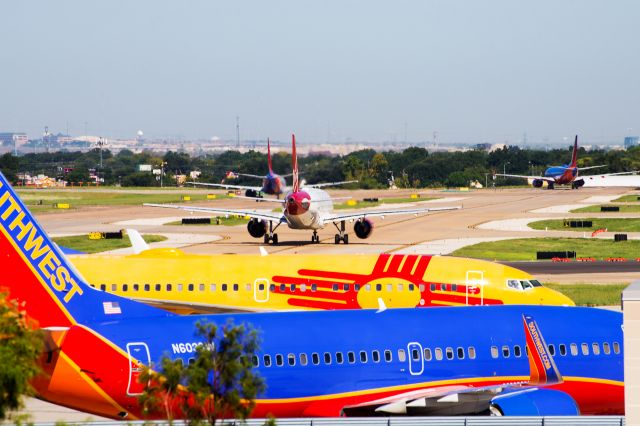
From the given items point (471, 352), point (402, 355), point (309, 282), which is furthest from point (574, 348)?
point (309, 282)

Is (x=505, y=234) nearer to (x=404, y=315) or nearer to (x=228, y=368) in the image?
(x=404, y=315)

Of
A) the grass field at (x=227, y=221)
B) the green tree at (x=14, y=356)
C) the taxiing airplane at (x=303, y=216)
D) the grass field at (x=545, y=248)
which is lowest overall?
the grass field at (x=227, y=221)

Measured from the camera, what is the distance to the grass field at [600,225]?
12788cm

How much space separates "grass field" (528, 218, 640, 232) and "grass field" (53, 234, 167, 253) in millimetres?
41126

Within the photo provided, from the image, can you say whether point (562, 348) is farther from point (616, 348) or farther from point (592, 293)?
point (592, 293)

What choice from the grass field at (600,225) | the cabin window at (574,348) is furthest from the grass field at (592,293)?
the grass field at (600,225)

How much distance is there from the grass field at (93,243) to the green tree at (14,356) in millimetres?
82862

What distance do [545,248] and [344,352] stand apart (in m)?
73.8

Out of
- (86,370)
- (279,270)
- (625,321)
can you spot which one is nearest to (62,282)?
(86,370)

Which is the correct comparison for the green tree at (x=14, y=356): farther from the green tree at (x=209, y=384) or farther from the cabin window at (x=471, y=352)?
the cabin window at (x=471, y=352)

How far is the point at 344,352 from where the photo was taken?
32000 millimetres

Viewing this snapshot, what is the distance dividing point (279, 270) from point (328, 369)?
57.2 feet

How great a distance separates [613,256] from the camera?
95.3 meters

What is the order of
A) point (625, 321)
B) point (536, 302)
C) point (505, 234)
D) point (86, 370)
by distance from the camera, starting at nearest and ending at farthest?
point (625, 321), point (86, 370), point (536, 302), point (505, 234)
